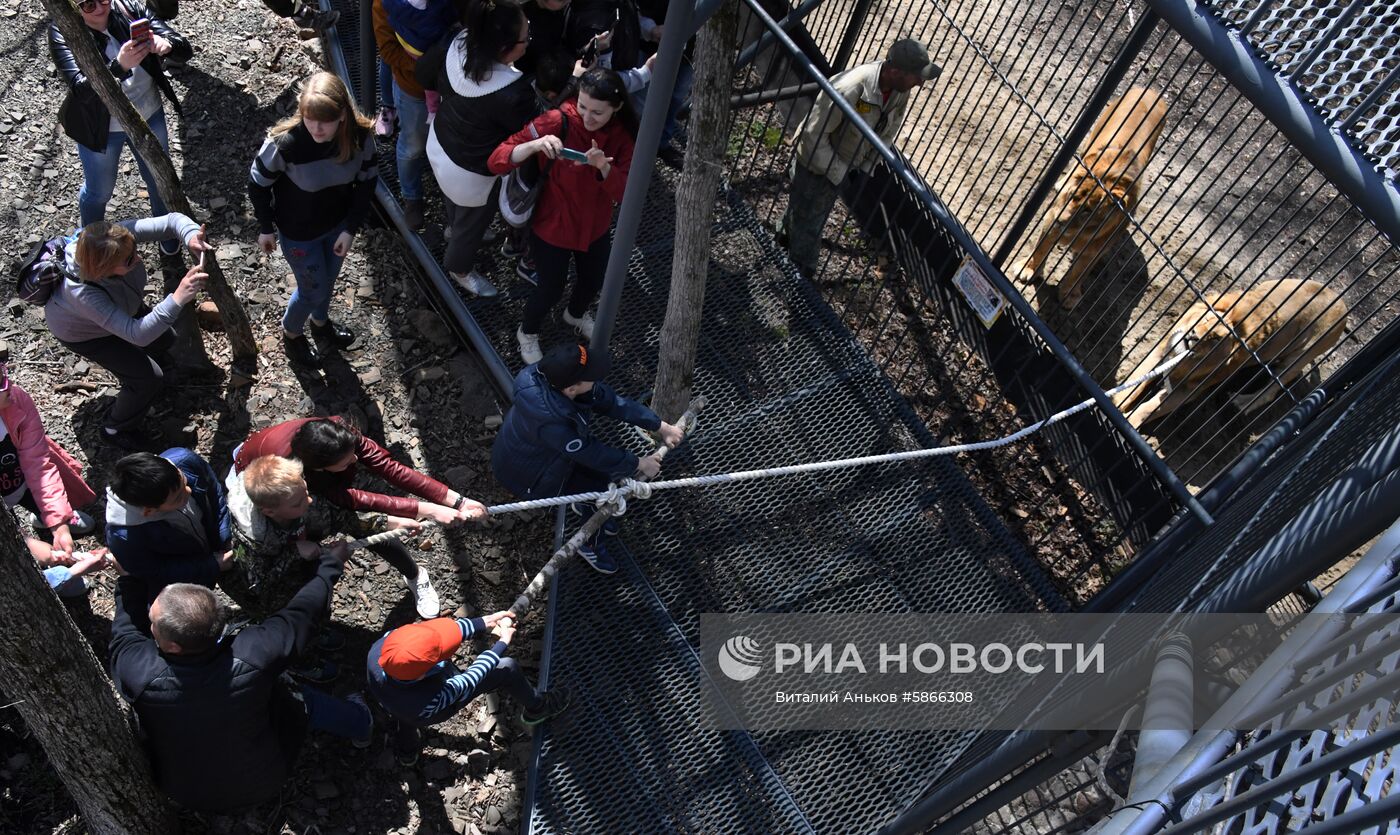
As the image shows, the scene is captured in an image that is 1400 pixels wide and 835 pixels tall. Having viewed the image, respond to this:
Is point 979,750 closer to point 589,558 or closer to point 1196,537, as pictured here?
point 1196,537

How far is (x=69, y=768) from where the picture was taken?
3.75m

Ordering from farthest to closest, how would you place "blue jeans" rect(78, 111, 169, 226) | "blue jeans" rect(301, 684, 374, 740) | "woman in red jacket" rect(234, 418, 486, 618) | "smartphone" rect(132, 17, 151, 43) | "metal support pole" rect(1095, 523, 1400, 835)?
"blue jeans" rect(78, 111, 169, 226)
"smartphone" rect(132, 17, 151, 43)
"blue jeans" rect(301, 684, 374, 740)
"woman in red jacket" rect(234, 418, 486, 618)
"metal support pole" rect(1095, 523, 1400, 835)

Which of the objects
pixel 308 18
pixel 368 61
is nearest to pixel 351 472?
pixel 368 61

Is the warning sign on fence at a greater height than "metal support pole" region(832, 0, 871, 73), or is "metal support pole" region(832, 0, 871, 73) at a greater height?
"metal support pole" region(832, 0, 871, 73)

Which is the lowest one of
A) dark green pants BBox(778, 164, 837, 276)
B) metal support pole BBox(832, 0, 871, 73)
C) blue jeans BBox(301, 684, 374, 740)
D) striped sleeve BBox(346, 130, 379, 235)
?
blue jeans BBox(301, 684, 374, 740)

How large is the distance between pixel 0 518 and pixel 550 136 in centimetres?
271

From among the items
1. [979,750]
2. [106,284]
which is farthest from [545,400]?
[979,750]

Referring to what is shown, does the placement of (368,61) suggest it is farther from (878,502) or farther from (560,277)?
(878,502)

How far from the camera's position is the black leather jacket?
516 centimetres

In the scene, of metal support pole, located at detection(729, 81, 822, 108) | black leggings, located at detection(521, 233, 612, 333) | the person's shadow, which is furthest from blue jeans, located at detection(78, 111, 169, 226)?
the person's shadow

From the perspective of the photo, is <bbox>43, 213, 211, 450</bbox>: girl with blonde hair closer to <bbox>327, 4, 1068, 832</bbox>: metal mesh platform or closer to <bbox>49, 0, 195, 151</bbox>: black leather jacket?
<bbox>49, 0, 195, 151</bbox>: black leather jacket

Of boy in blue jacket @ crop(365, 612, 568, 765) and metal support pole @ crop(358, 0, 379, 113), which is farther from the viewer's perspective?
metal support pole @ crop(358, 0, 379, 113)

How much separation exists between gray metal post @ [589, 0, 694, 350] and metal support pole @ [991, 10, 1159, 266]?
2731mm

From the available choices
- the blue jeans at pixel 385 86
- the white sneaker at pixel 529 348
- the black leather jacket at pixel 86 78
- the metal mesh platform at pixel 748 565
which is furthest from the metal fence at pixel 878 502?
the black leather jacket at pixel 86 78
